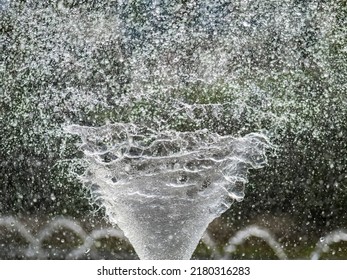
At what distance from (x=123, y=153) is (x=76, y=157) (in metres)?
1.17

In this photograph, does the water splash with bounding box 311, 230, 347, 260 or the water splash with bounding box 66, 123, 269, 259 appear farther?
the water splash with bounding box 311, 230, 347, 260

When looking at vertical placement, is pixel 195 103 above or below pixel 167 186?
above

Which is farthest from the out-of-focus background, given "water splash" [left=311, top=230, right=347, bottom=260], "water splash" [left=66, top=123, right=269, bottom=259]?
"water splash" [left=66, top=123, right=269, bottom=259]

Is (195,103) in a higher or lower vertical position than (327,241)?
higher

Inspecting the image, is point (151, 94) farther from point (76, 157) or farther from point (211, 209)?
point (211, 209)

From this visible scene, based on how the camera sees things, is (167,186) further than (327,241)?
No

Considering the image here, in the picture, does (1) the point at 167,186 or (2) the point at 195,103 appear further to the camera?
(2) the point at 195,103

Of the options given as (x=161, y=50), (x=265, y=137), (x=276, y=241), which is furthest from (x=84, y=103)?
(x=276, y=241)

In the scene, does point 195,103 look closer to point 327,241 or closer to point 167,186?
point 327,241

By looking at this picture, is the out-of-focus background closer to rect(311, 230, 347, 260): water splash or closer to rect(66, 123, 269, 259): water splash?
rect(311, 230, 347, 260): water splash

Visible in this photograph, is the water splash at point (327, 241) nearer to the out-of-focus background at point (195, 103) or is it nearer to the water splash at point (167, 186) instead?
the out-of-focus background at point (195, 103)

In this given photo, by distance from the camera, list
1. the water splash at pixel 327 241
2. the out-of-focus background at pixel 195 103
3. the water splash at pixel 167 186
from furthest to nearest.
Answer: the out-of-focus background at pixel 195 103, the water splash at pixel 327 241, the water splash at pixel 167 186

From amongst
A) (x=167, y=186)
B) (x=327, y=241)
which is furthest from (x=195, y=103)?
(x=167, y=186)

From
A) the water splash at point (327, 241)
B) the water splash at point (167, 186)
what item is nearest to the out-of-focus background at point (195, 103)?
the water splash at point (327, 241)
